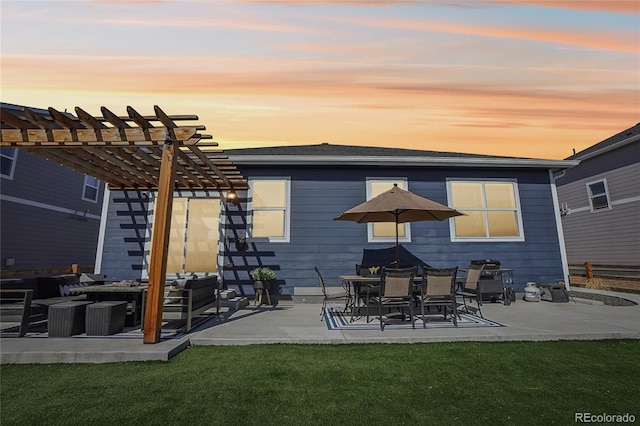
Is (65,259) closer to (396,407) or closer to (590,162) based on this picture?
(396,407)

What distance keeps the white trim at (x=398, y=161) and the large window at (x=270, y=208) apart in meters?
0.61

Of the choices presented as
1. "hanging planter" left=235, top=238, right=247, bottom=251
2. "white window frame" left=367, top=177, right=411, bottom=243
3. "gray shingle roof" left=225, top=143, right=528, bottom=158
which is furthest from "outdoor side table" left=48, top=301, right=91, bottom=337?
"white window frame" left=367, top=177, right=411, bottom=243

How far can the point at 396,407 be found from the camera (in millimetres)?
2432

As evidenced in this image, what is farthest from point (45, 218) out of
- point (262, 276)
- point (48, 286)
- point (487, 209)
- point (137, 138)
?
point (487, 209)

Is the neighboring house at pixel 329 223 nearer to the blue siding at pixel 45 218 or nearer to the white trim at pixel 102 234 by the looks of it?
the white trim at pixel 102 234

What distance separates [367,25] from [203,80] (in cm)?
336

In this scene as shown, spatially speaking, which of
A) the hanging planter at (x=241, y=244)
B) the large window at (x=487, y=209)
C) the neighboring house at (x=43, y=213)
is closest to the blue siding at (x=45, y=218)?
the neighboring house at (x=43, y=213)

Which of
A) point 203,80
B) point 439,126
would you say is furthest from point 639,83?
point 203,80

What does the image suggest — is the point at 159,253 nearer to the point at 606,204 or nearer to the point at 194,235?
the point at 194,235

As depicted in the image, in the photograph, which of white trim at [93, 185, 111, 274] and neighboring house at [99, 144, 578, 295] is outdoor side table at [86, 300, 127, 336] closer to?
neighboring house at [99, 144, 578, 295]

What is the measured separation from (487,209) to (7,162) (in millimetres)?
15728

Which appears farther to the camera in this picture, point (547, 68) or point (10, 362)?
point (547, 68)

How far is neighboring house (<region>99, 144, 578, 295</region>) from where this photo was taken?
24.8ft

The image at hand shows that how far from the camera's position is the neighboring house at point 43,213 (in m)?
10.2
